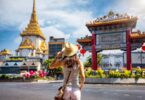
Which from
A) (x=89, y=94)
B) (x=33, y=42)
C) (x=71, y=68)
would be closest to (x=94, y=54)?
(x=89, y=94)

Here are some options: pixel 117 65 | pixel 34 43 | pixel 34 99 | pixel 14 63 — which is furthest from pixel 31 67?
pixel 34 99

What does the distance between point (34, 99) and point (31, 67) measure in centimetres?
6629

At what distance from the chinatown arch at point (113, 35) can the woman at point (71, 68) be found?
34917 millimetres

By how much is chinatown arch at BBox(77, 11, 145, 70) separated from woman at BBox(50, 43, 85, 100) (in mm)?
34917

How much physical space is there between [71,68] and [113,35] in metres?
36.8

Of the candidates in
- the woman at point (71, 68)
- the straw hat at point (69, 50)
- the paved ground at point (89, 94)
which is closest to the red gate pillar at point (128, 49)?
the paved ground at point (89, 94)

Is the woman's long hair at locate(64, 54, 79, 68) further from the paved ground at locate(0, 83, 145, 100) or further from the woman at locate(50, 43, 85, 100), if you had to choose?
the paved ground at locate(0, 83, 145, 100)

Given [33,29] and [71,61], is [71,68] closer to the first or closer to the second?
[71,61]

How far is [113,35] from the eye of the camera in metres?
41.5

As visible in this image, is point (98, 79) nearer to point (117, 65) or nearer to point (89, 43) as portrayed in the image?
point (89, 43)

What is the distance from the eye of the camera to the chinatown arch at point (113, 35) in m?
39.9

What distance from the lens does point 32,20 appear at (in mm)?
99812

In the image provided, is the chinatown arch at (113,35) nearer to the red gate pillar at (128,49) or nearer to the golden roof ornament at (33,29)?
the red gate pillar at (128,49)

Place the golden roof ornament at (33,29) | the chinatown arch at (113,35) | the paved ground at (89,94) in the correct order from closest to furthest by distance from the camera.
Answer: the paved ground at (89,94), the chinatown arch at (113,35), the golden roof ornament at (33,29)
